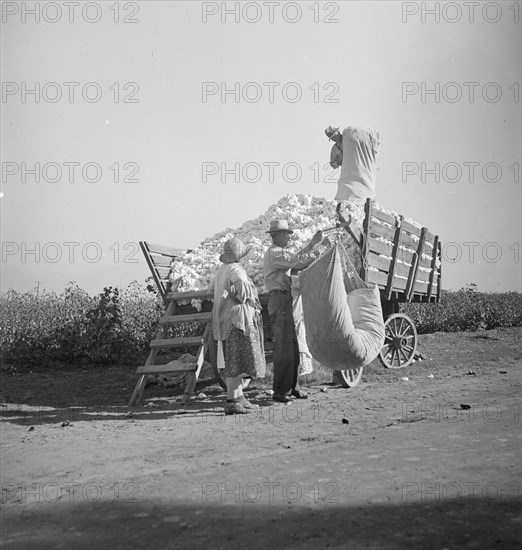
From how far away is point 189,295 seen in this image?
855 centimetres

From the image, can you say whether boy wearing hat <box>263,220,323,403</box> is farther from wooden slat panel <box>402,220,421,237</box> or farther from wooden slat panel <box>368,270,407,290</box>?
wooden slat panel <box>402,220,421,237</box>

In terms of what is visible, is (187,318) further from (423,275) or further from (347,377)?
(423,275)

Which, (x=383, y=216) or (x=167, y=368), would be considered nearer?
(x=167, y=368)

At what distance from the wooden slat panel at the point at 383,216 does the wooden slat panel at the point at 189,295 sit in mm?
2452

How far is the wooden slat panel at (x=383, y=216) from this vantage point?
883 cm

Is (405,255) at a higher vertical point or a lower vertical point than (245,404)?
higher

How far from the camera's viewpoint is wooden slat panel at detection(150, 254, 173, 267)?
9.10 metres

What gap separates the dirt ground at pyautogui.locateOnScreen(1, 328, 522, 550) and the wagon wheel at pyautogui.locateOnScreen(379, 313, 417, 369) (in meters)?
1.93

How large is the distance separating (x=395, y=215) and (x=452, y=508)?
6325mm

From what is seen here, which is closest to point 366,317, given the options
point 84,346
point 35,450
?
point 35,450

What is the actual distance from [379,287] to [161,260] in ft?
10.1

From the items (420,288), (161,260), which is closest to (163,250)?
(161,260)

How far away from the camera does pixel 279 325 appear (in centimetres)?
771

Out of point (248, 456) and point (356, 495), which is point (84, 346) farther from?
point (356, 495)
